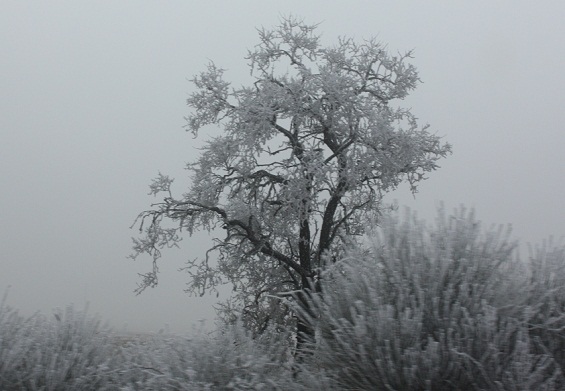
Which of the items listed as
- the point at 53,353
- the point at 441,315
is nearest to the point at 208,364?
the point at 53,353

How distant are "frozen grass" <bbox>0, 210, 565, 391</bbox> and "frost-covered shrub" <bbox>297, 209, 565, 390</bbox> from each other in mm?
11

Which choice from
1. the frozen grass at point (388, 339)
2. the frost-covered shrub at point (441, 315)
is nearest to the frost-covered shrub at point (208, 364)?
the frozen grass at point (388, 339)

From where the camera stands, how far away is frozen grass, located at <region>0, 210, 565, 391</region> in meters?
5.65

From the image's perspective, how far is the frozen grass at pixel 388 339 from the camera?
18.5 feet

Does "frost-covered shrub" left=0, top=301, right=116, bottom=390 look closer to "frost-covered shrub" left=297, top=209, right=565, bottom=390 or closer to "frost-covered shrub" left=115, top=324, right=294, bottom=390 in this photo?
"frost-covered shrub" left=115, top=324, right=294, bottom=390

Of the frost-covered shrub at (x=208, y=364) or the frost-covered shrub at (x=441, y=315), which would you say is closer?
the frost-covered shrub at (x=441, y=315)

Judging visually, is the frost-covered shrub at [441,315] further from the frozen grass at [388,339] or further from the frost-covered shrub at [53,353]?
the frost-covered shrub at [53,353]

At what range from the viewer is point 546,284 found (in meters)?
6.47

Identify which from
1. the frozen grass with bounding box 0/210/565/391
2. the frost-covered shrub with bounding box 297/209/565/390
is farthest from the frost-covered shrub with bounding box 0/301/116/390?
the frost-covered shrub with bounding box 297/209/565/390

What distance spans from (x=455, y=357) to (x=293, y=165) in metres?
11.1

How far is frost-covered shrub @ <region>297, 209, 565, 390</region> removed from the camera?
5613mm

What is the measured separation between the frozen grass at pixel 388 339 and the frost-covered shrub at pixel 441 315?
0.01 meters

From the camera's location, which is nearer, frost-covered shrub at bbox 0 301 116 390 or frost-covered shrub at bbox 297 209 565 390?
frost-covered shrub at bbox 297 209 565 390

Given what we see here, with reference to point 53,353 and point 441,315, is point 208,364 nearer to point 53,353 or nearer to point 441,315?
point 53,353
